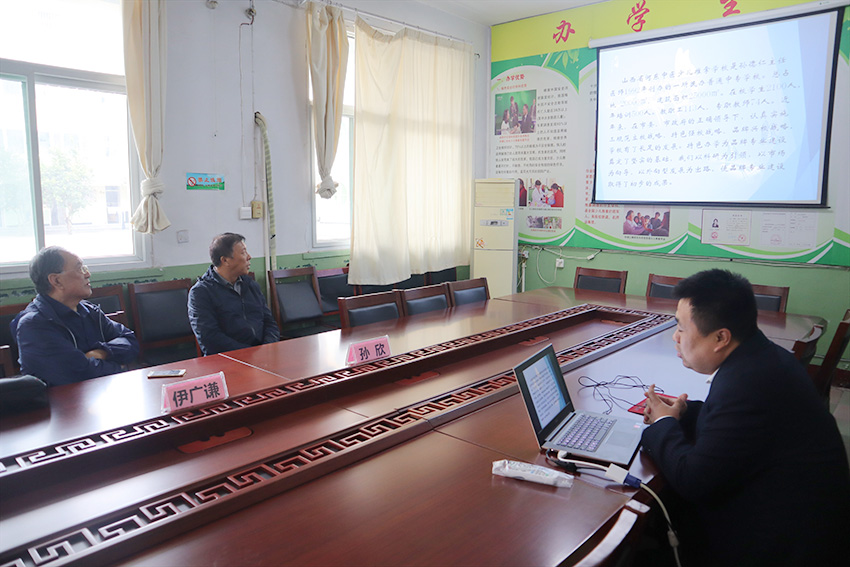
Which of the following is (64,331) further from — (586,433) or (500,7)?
(500,7)

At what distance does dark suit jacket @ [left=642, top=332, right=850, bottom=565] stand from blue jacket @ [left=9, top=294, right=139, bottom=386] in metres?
2.15

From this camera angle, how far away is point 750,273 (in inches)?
183

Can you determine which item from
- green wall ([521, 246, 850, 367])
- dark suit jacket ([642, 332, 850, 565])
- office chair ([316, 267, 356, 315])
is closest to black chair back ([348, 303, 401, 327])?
office chair ([316, 267, 356, 315])

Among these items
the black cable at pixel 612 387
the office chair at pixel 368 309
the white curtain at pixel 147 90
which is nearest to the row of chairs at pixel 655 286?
the black cable at pixel 612 387

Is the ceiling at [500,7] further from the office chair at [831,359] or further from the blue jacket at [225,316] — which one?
the office chair at [831,359]

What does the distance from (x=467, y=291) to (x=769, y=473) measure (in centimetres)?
246

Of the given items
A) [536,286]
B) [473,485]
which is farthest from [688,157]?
[473,485]

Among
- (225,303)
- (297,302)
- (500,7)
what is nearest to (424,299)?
(225,303)

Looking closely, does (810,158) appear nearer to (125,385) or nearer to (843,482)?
(843,482)

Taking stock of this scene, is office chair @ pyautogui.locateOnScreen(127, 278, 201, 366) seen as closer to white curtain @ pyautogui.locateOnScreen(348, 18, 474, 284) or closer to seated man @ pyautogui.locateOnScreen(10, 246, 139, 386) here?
seated man @ pyautogui.locateOnScreen(10, 246, 139, 386)

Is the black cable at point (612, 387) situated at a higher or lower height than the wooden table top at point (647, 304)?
lower

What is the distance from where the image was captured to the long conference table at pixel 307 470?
3.50 ft

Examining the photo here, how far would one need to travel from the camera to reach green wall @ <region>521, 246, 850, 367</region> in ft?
14.1

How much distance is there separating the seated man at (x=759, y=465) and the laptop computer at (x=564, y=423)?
0.13 m
